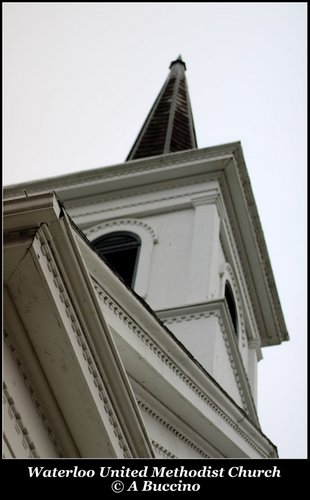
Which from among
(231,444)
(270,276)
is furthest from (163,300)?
(270,276)

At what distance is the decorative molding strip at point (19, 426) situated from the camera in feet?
18.4

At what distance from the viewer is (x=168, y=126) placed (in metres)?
22.8

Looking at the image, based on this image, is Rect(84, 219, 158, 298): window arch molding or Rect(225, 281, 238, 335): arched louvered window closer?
Rect(84, 219, 158, 298): window arch molding

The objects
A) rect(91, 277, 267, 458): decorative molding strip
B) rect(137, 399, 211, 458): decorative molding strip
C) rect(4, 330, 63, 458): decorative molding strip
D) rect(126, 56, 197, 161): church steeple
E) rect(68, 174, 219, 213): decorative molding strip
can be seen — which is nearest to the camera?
rect(4, 330, 63, 458): decorative molding strip

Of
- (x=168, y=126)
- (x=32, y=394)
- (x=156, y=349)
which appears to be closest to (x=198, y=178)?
(x=168, y=126)

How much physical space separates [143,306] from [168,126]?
45.3ft

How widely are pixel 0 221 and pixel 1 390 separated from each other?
1120mm

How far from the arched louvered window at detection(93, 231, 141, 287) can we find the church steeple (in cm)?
557

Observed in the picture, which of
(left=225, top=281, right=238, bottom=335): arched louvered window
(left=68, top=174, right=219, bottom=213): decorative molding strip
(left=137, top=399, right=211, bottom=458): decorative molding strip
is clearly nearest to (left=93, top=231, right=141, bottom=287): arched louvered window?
(left=68, top=174, right=219, bottom=213): decorative molding strip

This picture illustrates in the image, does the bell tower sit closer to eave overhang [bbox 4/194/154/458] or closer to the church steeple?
the church steeple

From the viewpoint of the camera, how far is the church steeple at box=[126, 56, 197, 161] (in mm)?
21719

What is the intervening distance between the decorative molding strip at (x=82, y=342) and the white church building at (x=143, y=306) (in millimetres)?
10

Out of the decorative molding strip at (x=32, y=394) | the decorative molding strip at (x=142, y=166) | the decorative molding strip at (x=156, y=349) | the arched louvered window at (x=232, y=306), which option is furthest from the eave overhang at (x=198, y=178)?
the decorative molding strip at (x=32, y=394)

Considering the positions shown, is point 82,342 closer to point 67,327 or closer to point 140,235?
point 67,327
